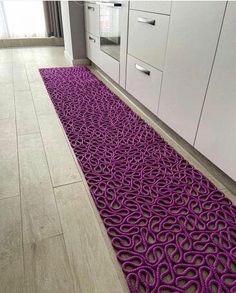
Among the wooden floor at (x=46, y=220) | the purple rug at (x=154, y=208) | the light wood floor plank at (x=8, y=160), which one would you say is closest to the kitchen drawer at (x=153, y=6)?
the purple rug at (x=154, y=208)

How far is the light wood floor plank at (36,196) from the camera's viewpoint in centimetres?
95

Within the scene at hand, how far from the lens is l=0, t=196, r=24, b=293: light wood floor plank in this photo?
78cm

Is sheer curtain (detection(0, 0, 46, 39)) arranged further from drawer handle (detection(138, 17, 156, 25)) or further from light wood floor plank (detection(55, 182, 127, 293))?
light wood floor plank (detection(55, 182, 127, 293))

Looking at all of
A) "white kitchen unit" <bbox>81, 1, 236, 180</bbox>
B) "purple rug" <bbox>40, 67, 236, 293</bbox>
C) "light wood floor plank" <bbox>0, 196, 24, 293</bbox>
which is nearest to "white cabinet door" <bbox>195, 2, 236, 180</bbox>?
"white kitchen unit" <bbox>81, 1, 236, 180</bbox>

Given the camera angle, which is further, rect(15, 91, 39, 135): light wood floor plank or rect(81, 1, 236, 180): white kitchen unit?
rect(15, 91, 39, 135): light wood floor plank

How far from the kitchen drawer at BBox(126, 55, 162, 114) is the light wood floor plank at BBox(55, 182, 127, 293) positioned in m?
0.81

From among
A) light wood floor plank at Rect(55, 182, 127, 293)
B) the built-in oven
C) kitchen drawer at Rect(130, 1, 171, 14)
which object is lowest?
light wood floor plank at Rect(55, 182, 127, 293)

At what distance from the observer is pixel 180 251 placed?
88 centimetres

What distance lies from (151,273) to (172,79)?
100cm

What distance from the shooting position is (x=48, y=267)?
82 cm

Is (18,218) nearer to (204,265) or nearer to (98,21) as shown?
(204,265)

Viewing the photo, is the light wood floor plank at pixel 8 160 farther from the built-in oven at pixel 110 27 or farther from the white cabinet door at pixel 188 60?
the built-in oven at pixel 110 27

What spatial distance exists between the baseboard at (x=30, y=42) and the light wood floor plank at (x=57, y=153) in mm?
2570

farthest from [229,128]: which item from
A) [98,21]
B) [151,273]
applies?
[98,21]
